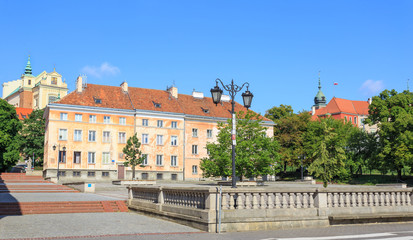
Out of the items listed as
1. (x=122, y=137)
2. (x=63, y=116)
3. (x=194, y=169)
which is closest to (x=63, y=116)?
(x=63, y=116)

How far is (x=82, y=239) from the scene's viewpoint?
1094 centimetres

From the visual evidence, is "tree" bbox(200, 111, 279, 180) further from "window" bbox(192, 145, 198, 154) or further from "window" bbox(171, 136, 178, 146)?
"window" bbox(192, 145, 198, 154)

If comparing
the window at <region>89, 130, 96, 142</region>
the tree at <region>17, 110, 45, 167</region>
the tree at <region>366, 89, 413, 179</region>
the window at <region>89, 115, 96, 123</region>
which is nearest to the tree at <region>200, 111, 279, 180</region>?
the tree at <region>366, 89, 413, 179</region>

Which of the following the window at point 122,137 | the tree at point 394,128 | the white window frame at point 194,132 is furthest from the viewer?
the white window frame at point 194,132

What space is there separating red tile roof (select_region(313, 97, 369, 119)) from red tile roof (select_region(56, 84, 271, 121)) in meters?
55.7

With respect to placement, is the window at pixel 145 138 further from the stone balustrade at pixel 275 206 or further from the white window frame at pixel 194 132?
the stone balustrade at pixel 275 206

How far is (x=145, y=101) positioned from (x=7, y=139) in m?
21.9

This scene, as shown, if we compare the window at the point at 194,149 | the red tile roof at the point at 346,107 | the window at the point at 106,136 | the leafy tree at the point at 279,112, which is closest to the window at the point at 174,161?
the window at the point at 194,149

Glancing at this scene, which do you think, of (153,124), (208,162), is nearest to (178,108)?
(153,124)

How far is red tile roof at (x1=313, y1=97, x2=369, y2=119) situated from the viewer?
11612cm

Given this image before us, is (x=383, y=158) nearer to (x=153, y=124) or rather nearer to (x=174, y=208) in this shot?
(x=153, y=124)

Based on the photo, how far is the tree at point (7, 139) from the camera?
61.6m

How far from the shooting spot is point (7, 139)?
2421 inches

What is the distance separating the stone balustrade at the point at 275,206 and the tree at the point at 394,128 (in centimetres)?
3840
